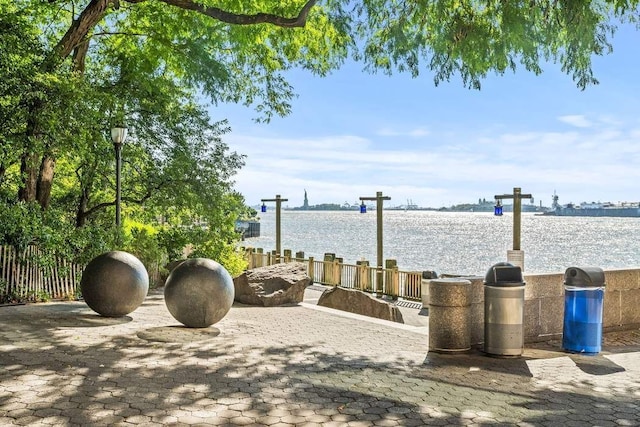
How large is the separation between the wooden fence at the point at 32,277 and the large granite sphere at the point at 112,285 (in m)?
3.45

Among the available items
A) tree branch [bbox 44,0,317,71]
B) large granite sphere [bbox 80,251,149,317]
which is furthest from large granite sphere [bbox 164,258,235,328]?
tree branch [bbox 44,0,317,71]

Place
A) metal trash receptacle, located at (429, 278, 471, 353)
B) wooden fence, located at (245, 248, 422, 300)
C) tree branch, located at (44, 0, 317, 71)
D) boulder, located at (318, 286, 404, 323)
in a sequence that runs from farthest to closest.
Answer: wooden fence, located at (245, 248, 422, 300)
boulder, located at (318, 286, 404, 323)
tree branch, located at (44, 0, 317, 71)
metal trash receptacle, located at (429, 278, 471, 353)

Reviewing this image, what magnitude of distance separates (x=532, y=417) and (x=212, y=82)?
1555cm

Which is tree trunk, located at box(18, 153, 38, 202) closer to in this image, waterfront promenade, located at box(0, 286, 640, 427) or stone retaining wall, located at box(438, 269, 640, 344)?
waterfront promenade, located at box(0, 286, 640, 427)

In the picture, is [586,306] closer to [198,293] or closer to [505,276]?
[505,276]

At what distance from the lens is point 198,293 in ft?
35.9

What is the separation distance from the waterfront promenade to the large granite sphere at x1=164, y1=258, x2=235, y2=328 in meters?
0.27

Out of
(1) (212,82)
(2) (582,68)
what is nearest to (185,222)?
(1) (212,82)

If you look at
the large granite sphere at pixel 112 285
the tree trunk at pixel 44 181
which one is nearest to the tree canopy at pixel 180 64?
the tree trunk at pixel 44 181

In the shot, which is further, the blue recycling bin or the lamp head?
the lamp head

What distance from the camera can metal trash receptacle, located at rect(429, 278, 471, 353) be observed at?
30.1 feet

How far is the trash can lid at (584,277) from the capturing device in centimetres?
926

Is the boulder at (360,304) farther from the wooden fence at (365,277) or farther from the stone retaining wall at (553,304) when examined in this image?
the stone retaining wall at (553,304)

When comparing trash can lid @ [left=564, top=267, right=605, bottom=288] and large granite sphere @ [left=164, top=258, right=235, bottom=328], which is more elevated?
trash can lid @ [left=564, top=267, right=605, bottom=288]
